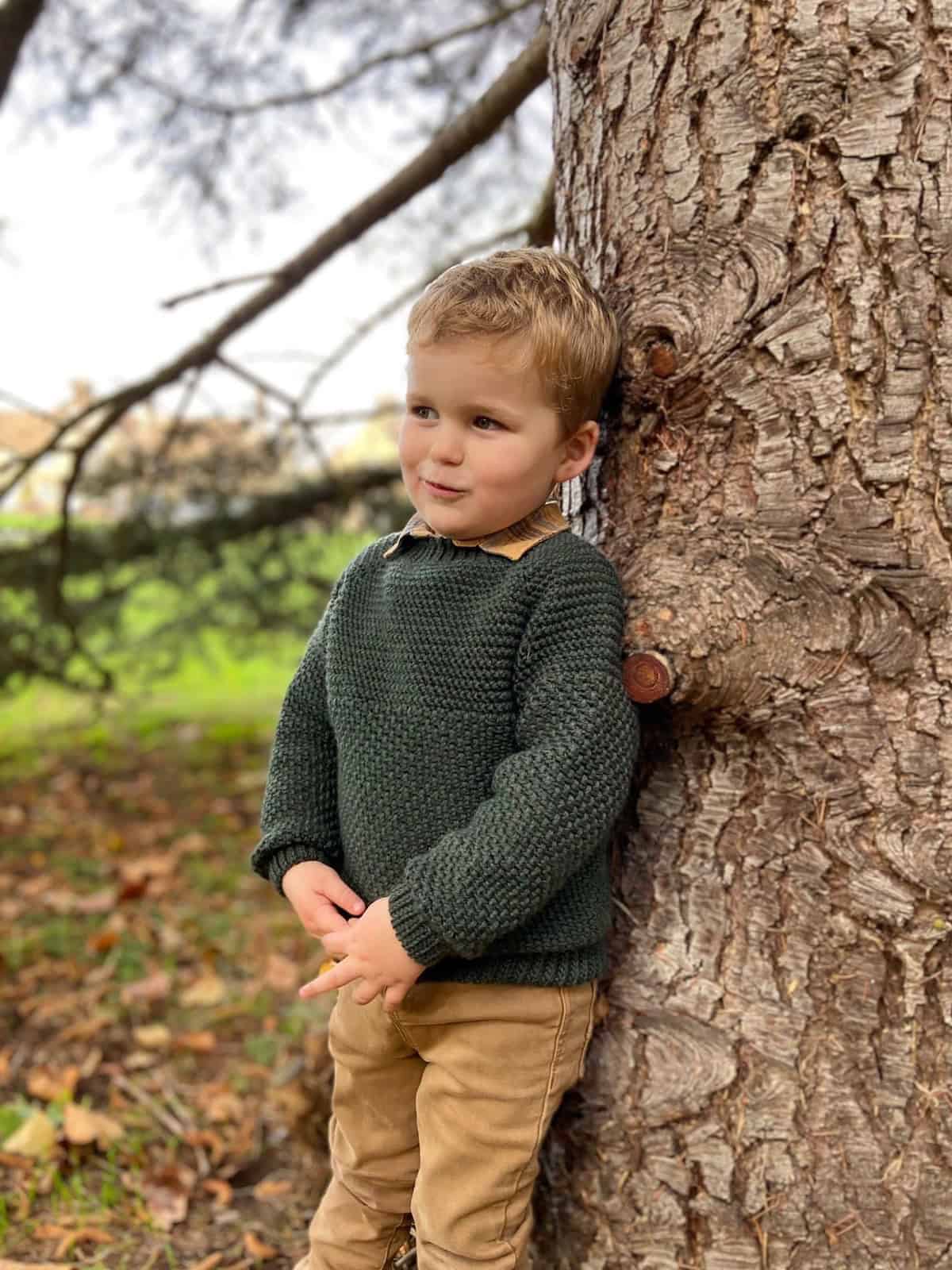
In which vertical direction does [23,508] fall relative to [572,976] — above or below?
above

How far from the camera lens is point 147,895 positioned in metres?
4.16

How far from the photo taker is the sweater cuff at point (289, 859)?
177 centimetres

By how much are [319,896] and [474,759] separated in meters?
0.34

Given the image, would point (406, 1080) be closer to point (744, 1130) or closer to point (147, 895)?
point (744, 1130)

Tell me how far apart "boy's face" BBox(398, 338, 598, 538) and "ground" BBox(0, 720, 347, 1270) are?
1.48m

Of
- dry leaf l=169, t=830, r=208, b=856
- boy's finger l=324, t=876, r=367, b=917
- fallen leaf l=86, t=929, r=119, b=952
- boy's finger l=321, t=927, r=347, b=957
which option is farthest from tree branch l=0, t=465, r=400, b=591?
boy's finger l=321, t=927, r=347, b=957

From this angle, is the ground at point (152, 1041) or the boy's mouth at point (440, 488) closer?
the boy's mouth at point (440, 488)

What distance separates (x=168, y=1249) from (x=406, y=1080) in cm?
81

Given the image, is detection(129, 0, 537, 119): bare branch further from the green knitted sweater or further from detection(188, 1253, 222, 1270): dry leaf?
detection(188, 1253, 222, 1270): dry leaf

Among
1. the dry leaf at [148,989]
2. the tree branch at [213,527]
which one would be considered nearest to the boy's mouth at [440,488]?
the dry leaf at [148,989]

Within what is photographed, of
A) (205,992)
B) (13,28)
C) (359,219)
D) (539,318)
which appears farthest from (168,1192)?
(13,28)

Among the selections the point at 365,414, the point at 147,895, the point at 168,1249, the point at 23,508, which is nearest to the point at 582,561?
the point at 168,1249

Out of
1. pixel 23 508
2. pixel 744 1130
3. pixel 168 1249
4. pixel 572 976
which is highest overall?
pixel 23 508

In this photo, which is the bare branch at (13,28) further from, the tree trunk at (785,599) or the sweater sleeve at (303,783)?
the sweater sleeve at (303,783)
